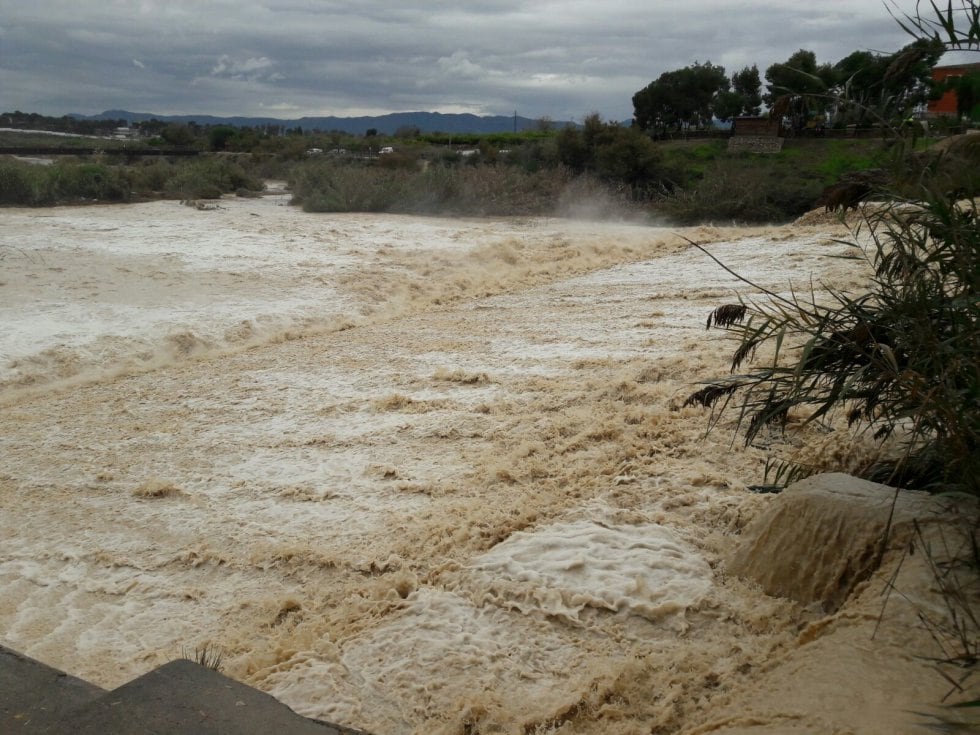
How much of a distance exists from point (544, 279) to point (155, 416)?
6200mm

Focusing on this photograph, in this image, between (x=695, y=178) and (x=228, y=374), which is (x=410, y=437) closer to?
(x=228, y=374)

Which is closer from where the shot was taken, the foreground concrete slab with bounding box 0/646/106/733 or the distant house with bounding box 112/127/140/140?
the foreground concrete slab with bounding box 0/646/106/733

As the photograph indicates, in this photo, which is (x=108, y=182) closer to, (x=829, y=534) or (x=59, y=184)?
(x=59, y=184)

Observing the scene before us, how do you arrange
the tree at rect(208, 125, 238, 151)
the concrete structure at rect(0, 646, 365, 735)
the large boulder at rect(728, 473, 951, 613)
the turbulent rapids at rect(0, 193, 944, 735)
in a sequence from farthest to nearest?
the tree at rect(208, 125, 238, 151), the turbulent rapids at rect(0, 193, 944, 735), the large boulder at rect(728, 473, 951, 613), the concrete structure at rect(0, 646, 365, 735)

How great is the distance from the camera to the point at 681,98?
2603cm

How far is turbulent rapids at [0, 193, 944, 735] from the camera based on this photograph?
328 centimetres

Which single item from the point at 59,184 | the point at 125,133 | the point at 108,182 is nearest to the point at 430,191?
the point at 108,182

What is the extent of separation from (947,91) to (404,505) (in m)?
3.41

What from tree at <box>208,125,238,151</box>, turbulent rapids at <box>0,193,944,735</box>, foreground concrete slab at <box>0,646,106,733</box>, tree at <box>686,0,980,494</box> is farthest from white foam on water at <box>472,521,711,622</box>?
tree at <box>208,125,238,151</box>

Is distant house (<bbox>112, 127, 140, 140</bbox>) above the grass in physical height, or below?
above

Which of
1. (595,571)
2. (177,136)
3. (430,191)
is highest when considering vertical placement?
(177,136)

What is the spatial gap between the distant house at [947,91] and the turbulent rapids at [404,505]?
5.67 ft

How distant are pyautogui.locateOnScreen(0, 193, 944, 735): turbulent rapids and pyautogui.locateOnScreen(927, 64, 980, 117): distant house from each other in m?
1.73

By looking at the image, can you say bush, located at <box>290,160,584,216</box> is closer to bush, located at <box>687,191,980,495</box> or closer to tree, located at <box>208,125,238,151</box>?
tree, located at <box>208,125,238,151</box>
